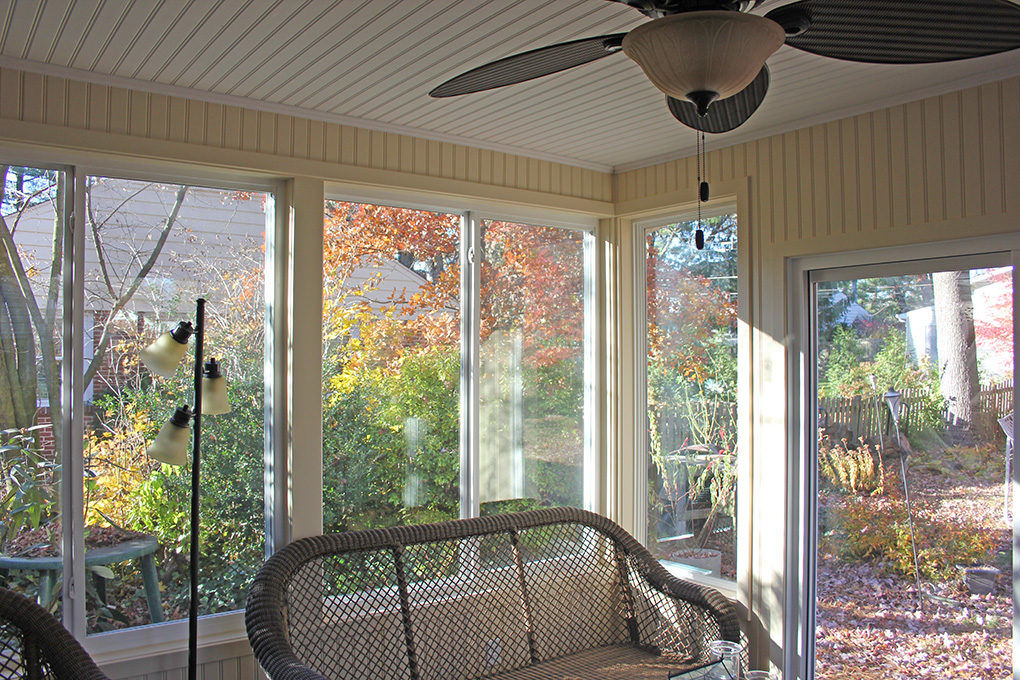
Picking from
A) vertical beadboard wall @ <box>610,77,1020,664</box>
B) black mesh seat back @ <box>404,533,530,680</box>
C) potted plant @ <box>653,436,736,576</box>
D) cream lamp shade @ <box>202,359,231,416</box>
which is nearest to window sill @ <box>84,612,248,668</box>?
black mesh seat back @ <box>404,533,530,680</box>

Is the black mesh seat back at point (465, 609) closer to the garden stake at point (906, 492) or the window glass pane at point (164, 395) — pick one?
the window glass pane at point (164, 395)

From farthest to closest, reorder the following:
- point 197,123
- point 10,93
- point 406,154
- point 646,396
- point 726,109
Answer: point 646,396 < point 406,154 < point 197,123 < point 10,93 < point 726,109

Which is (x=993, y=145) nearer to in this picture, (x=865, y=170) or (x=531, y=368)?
(x=865, y=170)

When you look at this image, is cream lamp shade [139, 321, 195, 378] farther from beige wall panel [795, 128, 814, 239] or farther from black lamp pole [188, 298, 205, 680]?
beige wall panel [795, 128, 814, 239]

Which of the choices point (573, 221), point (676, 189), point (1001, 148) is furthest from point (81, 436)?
point (1001, 148)

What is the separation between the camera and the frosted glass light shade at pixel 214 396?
282 centimetres

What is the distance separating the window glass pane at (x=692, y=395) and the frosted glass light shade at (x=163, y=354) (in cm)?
233

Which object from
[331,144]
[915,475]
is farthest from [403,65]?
[915,475]

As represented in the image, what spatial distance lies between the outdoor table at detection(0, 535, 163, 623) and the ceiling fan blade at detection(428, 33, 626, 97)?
6.78 ft

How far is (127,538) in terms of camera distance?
2.93 m

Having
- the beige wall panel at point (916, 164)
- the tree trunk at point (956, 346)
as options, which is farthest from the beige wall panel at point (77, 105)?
the tree trunk at point (956, 346)

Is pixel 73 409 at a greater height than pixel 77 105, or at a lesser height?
lesser

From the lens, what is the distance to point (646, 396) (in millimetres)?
4164

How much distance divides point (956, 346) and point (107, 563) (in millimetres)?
3161
